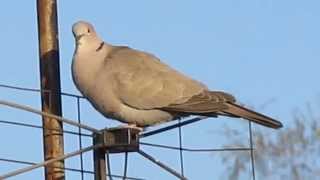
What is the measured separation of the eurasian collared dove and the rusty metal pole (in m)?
0.11

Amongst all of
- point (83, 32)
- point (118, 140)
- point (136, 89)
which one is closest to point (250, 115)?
point (136, 89)

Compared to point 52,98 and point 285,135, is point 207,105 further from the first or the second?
point 285,135

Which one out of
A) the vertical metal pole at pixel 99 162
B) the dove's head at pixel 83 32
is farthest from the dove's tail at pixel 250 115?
the vertical metal pole at pixel 99 162

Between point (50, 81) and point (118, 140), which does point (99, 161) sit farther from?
point (50, 81)

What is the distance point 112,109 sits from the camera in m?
4.94

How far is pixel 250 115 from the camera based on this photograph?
194 inches

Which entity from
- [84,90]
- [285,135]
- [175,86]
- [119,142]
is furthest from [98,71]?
[285,135]

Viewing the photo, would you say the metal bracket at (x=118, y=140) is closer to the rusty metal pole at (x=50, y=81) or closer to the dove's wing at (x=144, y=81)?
the rusty metal pole at (x=50, y=81)

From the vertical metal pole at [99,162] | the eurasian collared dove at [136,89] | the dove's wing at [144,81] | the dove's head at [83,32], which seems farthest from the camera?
the dove's wing at [144,81]

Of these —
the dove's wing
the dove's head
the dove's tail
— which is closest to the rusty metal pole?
the dove's head

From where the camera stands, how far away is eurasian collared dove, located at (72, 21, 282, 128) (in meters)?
4.89

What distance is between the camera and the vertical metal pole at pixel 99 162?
3639 millimetres

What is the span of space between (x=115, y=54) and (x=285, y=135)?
6.06m

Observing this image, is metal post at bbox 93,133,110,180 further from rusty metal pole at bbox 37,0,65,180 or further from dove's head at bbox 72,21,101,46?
dove's head at bbox 72,21,101,46
